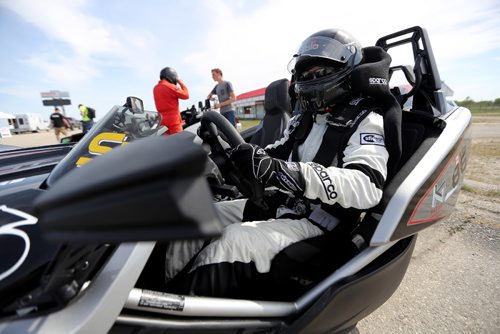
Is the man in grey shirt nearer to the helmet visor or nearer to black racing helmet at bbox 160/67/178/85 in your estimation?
→ black racing helmet at bbox 160/67/178/85

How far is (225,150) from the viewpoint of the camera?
4.25ft

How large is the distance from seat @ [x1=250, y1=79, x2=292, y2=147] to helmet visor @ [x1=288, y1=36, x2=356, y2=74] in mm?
1339

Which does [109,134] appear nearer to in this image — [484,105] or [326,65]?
[326,65]

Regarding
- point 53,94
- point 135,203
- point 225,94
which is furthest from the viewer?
point 53,94

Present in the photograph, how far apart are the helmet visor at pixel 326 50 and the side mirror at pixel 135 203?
1353 mm

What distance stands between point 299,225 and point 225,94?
4.28 m

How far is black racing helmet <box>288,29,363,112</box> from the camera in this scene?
1.48 m

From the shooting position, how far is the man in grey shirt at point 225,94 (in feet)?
16.3

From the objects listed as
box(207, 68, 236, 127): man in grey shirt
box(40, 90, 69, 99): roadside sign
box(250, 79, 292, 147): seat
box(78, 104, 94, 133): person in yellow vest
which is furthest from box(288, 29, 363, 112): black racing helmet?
box(40, 90, 69, 99): roadside sign

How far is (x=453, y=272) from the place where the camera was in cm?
187

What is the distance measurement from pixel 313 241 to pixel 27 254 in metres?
0.99

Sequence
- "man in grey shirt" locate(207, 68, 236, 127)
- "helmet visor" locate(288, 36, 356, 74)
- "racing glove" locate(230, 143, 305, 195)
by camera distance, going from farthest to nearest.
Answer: "man in grey shirt" locate(207, 68, 236, 127), "helmet visor" locate(288, 36, 356, 74), "racing glove" locate(230, 143, 305, 195)

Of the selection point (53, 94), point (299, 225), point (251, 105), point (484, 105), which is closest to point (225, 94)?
point (299, 225)

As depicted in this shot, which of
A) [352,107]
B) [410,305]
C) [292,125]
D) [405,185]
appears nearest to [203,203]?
[405,185]
